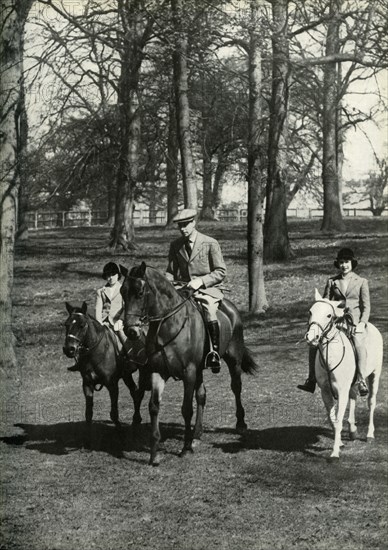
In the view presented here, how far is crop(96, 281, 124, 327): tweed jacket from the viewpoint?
10469 millimetres

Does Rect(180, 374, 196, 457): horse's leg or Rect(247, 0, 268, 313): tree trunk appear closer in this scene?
Rect(180, 374, 196, 457): horse's leg

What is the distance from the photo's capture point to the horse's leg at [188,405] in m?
8.98

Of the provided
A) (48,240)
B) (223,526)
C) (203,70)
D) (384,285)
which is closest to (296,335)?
(384,285)

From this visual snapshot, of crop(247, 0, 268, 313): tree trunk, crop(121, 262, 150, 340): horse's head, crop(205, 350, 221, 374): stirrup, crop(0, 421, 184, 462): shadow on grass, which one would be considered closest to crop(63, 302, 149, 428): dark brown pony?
crop(0, 421, 184, 462): shadow on grass

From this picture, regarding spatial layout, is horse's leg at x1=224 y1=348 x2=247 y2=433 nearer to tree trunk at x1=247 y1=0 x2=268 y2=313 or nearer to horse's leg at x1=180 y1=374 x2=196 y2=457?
horse's leg at x1=180 y1=374 x2=196 y2=457

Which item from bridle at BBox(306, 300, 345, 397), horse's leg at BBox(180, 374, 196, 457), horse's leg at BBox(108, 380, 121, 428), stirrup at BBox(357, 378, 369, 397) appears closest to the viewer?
bridle at BBox(306, 300, 345, 397)

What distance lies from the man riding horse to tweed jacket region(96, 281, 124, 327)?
3.87 feet

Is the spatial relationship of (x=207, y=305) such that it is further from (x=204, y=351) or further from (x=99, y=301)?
(x=99, y=301)

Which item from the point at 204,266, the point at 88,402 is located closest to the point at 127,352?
the point at 88,402

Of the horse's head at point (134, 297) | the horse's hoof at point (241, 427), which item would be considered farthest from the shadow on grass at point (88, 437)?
the horse's head at point (134, 297)

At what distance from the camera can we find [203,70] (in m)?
18.5

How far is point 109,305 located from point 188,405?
2.18 m

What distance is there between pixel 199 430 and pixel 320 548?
11.0 feet

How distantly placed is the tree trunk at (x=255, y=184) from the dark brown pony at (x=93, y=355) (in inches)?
302
